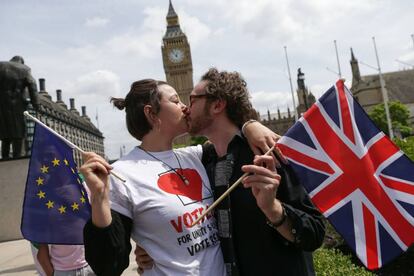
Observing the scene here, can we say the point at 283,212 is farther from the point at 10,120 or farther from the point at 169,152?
the point at 10,120

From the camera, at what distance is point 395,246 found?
232 centimetres

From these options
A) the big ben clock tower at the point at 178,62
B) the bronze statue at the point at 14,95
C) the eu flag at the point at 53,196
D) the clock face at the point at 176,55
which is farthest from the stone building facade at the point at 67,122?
the eu flag at the point at 53,196

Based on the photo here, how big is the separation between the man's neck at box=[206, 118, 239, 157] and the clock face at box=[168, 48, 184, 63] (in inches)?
4138

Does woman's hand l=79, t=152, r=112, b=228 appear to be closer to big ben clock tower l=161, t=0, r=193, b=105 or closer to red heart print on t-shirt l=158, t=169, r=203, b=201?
red heart print on t-shirt l=158, t=169, r=203, b=201

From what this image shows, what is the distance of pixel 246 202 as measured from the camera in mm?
2205

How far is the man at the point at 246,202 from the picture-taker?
202 centimetres

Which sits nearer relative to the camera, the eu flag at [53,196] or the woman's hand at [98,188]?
the woman's hand at [98,188]

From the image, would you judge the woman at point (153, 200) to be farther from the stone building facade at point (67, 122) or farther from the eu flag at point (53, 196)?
the stone building facade at point (67, 122)

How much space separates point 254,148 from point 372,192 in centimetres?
76

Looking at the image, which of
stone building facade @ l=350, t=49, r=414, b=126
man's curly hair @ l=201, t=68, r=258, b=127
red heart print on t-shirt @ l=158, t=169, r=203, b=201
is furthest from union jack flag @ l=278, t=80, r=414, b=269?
stone building facade @ l=350, t=49, r=414, b=126

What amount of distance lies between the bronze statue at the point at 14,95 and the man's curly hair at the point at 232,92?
35.0ft

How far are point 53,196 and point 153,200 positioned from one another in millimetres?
922

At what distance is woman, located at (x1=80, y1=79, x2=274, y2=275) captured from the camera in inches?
76.4

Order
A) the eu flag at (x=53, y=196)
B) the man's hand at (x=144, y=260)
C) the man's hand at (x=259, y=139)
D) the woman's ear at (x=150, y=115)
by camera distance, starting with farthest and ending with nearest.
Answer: the eu flag at (x=53, y=196) < the woman's ear at (x=150, y=115) < the man's hand at (x=259, y=139) < the man's hand at (x=144, y=260)
